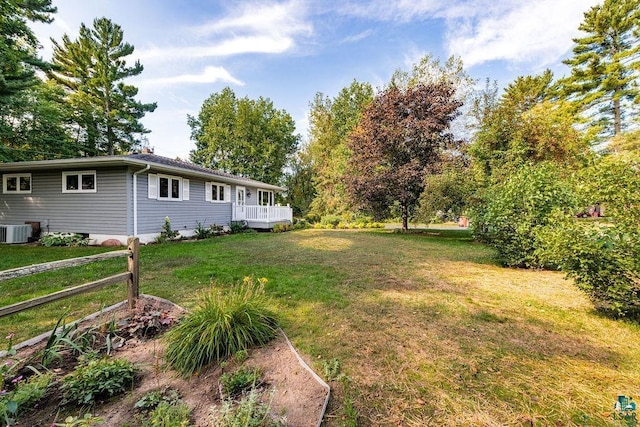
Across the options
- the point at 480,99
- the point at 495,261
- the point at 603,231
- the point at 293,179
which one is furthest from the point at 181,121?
the point at 603,231

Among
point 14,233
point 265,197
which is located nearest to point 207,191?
point 14,233

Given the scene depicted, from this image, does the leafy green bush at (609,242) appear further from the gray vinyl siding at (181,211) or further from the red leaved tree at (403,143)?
the gray vinyl siding at (181,211)

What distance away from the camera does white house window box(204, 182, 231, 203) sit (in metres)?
14.0

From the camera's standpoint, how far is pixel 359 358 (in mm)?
2604

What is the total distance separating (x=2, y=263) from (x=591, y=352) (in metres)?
11.2

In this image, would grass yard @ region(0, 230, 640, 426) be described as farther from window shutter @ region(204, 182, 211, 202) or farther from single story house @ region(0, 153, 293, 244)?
window shutter @ region(204, 182, 211, 202)

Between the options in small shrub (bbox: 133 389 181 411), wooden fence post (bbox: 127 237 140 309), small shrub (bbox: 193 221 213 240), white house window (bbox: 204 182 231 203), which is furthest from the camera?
white house window (bbox: 204 182 231 203)

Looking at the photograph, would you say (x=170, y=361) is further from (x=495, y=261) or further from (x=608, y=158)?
(x=495, y=261)

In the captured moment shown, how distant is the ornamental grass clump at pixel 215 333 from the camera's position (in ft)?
7.91

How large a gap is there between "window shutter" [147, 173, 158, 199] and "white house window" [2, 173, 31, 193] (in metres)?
5.08

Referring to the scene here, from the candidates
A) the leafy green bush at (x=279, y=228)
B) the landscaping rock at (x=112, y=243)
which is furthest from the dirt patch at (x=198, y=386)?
the leafy green bush at (x=279, y=228)

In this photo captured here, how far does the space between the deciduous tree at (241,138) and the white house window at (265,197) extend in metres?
6.14

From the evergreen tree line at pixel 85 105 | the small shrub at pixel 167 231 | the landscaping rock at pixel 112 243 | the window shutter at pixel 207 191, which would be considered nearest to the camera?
the landscaping rock at pixel 112 243

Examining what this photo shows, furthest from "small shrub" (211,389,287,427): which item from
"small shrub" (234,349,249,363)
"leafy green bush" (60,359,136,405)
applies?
"leafy green bush" (60,359,136,405)
